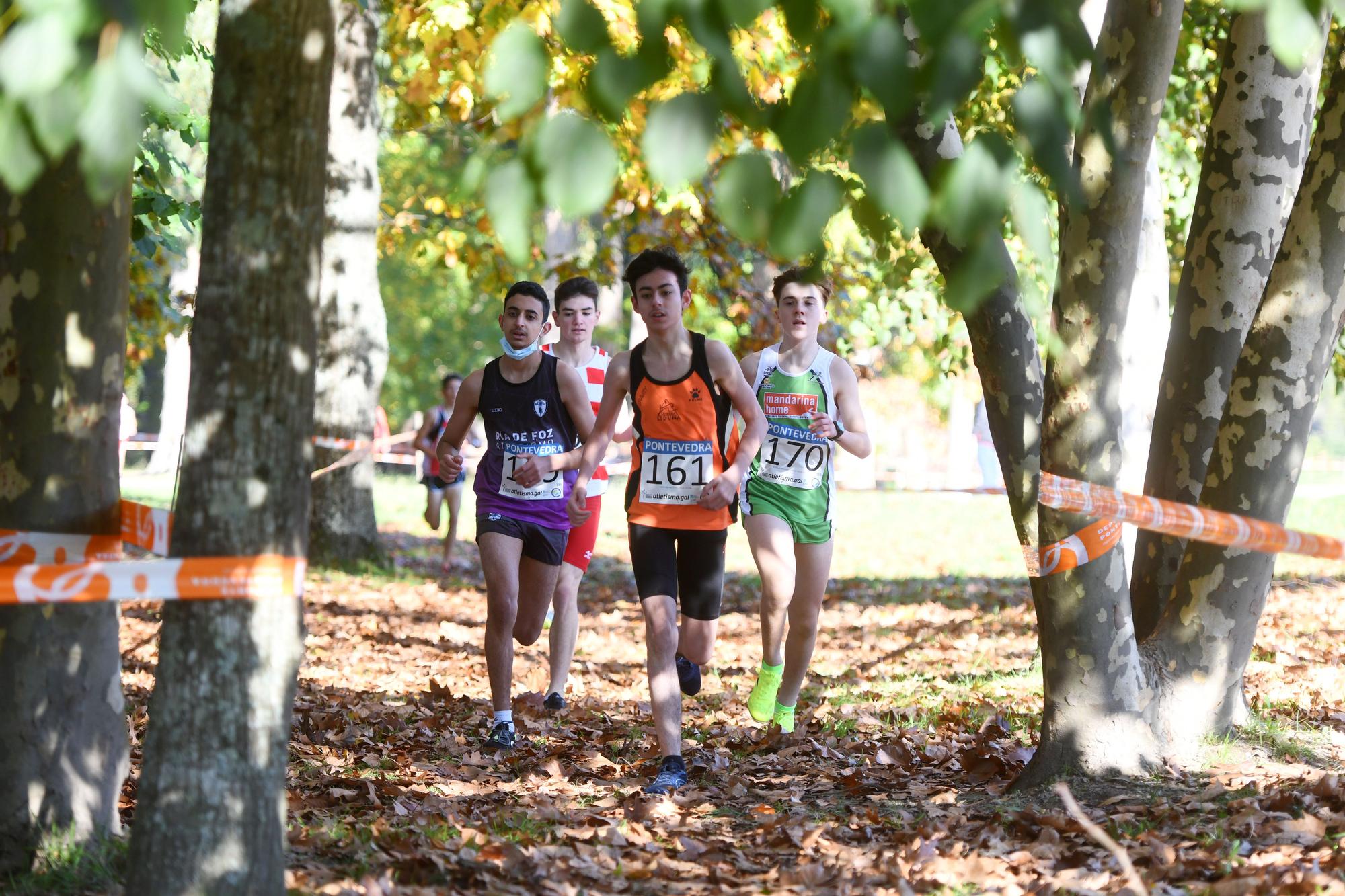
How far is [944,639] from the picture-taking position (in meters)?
10.1

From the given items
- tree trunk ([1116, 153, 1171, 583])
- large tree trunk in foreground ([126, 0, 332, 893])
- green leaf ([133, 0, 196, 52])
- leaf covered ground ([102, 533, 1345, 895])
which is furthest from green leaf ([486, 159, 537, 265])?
tree trunk ([1116, 153, 1171, 583])

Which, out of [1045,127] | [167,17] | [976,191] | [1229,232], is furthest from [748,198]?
[1229,232]

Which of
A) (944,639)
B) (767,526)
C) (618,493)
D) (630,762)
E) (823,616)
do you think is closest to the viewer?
(630,762)

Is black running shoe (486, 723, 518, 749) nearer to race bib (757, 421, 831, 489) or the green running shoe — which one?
the green running shoe

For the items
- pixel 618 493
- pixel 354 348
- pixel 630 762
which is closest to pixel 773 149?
pixel 630 762

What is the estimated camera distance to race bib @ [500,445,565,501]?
6566 mm

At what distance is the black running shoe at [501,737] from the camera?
6160mm

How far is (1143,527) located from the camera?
454cm

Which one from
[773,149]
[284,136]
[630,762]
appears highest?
[284,136]

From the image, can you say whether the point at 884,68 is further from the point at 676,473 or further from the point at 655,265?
the point at 676,473

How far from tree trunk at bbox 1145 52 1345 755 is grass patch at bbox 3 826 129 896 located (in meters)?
3.65

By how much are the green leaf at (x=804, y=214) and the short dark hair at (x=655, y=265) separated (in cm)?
377

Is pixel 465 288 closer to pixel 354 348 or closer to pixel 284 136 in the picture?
pixel 354 348

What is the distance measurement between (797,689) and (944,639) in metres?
3.79
